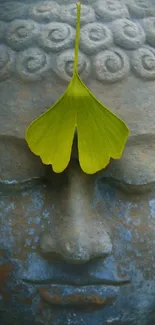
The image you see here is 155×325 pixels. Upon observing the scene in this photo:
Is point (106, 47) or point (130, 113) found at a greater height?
point (106, 47)

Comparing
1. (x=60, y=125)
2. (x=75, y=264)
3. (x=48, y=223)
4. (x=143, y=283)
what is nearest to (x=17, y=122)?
(x=60, y=125)

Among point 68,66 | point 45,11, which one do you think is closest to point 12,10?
point 45,11

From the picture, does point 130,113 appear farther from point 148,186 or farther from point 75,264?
point 75,264

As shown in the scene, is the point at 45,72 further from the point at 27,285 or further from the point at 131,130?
the point at 27,285

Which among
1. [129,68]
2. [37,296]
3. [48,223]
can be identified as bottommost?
[37,296]

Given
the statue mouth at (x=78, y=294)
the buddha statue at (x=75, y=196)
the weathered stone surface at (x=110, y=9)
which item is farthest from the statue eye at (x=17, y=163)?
the weathered stone surface at (x=110, y=9)
